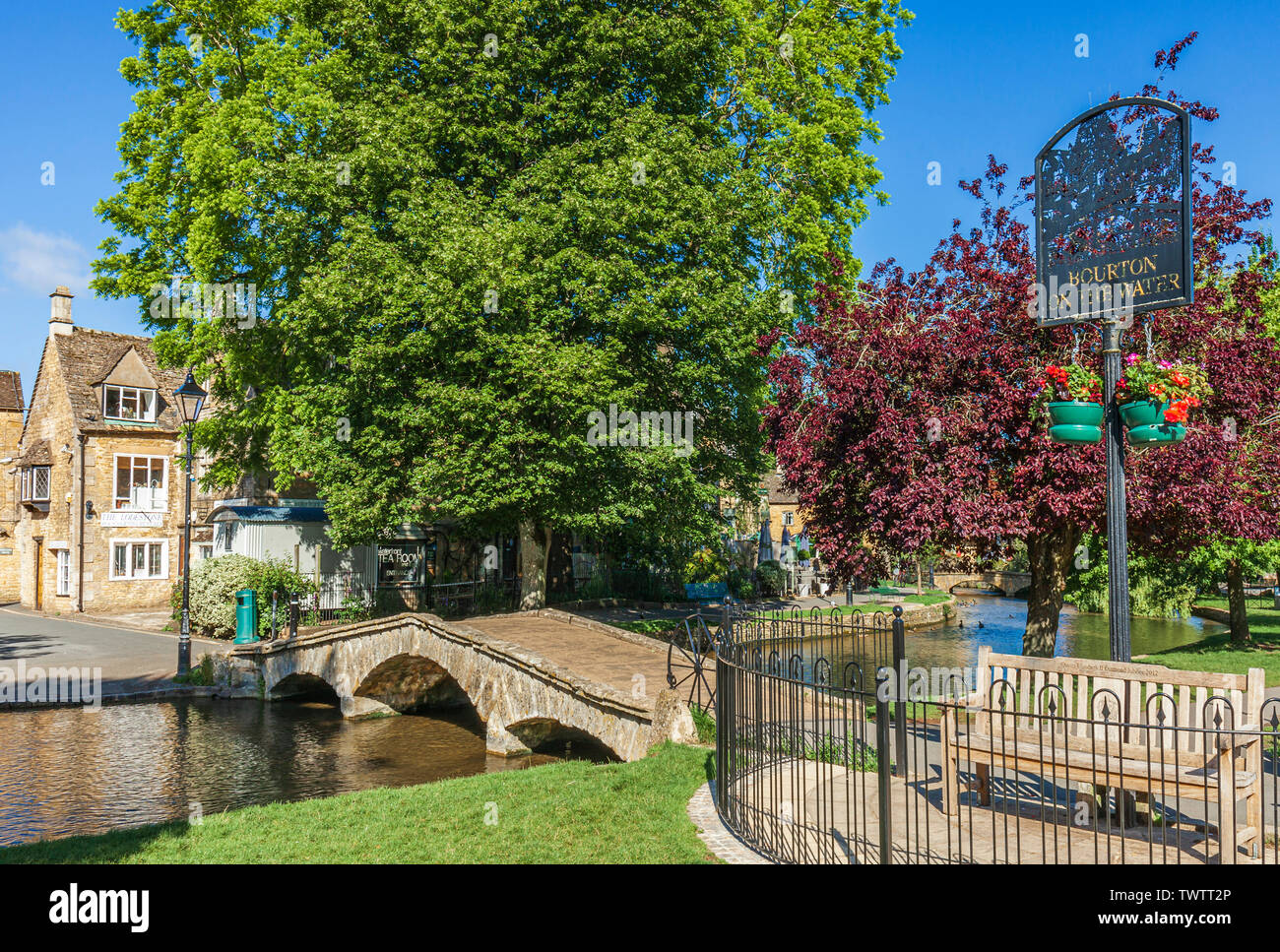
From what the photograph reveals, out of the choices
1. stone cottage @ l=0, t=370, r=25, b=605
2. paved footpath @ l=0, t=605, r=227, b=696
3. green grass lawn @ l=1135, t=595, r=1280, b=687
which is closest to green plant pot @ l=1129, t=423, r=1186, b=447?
green grass lawn @ l=1135, t=595, r=1280, b=687

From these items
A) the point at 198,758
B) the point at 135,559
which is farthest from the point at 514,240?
the point at 135,559

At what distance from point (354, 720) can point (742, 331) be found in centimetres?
1203

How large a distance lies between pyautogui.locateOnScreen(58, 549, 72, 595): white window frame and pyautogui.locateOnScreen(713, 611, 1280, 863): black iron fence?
1280 inches

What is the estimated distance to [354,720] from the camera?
1955cm

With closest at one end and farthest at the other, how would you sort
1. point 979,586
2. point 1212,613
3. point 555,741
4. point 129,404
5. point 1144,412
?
point 1144,412 → point 555,741 → point 129,404 → point 1212,613 → point 979,586

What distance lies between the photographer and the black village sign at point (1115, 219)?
7.26 m

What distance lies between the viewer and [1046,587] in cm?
1402

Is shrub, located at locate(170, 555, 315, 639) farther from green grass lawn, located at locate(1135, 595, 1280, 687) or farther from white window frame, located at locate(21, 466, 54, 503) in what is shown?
green grass lawn, located at locate(1135, 595, 1280, 687)

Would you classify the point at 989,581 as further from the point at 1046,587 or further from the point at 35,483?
the point at 35,483

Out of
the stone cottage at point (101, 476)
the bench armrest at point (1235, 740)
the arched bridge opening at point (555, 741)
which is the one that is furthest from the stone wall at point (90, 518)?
the bench armrest at point (1235, 740)

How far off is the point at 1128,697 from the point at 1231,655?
15134 mm

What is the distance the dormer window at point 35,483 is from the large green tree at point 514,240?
1563cm

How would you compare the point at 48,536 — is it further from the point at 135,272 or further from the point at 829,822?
the point at 829,822
